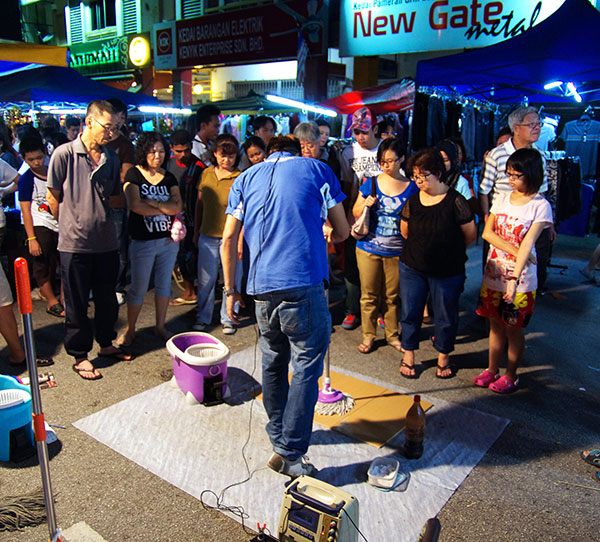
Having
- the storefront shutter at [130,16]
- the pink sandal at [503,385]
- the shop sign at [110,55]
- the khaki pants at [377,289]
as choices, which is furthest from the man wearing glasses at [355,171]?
the storefront shutter at [130,16]

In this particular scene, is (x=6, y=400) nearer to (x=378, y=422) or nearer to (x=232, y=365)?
(x=232, y=365)

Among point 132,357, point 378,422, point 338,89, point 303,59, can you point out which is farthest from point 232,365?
point 338,89

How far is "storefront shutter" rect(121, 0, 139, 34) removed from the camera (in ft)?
64.4

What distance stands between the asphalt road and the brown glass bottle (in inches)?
13.7

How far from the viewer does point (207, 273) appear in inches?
209

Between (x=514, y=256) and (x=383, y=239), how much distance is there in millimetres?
1109

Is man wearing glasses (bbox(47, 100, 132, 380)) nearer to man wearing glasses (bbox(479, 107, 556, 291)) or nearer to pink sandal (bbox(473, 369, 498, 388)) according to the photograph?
pink sandal (bbox(473, 369, 498, 388))

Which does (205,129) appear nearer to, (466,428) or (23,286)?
(466,428)

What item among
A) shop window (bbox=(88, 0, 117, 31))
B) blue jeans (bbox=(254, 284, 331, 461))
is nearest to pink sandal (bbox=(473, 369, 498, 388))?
blue jeans (bbox=(254, 284, 331, 461))

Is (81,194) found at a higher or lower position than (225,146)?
lower

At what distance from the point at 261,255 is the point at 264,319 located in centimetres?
35

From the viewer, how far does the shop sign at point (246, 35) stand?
41.8ft

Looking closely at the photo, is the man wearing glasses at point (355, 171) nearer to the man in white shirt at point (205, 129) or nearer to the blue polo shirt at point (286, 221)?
the man in white shirt at point (205, 129)

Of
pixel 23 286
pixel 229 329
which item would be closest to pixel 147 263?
pixel 229 329
